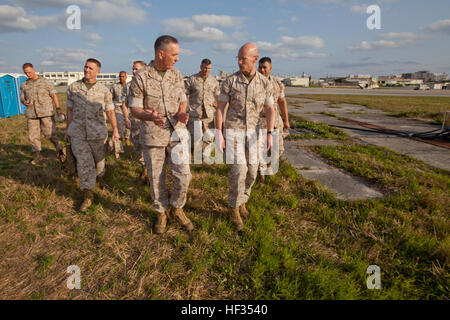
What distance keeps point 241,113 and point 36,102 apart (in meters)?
5.44

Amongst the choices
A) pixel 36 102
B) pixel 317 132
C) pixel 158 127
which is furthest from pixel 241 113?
pixel 317 132

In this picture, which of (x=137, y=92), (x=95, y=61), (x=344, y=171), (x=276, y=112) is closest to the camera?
(x=137, y=92)

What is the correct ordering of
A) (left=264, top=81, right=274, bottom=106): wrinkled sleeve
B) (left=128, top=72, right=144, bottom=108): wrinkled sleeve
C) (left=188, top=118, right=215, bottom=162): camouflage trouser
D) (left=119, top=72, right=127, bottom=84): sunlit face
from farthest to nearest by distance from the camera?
(left=119, top=72, right=127, bottom=84): sunlit face, (left=188, top=118, right=215, bottom=162): camouflage trouser, (left=264, top=81, right=274, bottom=106): wrinkled sleeve, (left=128, top=72, right=144, bottom=108): wrinkled sleeve

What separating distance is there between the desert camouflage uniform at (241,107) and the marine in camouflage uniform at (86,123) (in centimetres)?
211

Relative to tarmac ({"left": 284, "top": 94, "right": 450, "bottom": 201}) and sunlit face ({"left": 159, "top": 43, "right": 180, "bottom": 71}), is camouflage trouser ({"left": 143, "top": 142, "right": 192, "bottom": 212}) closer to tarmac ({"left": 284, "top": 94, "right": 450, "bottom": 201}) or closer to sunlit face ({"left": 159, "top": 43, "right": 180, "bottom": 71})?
sunlit face ({"left": 159, "top": 43, "right": 180, "bottom": 71})

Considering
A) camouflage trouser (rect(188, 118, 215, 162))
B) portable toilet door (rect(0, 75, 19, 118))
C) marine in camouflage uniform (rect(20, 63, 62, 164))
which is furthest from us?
portable toilet door (rect(0, 75, 19, 118))

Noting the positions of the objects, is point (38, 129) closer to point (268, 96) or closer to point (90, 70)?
point (90, 70)

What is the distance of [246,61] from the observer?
310 centimetres

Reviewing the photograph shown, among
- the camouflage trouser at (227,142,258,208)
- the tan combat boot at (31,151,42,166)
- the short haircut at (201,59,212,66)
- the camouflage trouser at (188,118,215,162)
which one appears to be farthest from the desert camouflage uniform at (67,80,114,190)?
the tan combat boot at (31,151,42,166)

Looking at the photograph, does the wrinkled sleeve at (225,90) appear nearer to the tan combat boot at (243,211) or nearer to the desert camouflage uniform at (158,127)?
the desert camouflage uniform at (158,127)

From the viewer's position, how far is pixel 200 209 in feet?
12.6

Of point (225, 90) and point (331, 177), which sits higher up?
point (225, 90)

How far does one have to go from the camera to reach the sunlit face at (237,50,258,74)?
3.08 meters

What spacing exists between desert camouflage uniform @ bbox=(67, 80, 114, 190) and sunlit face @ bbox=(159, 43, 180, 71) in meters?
1.68
